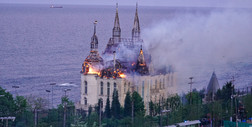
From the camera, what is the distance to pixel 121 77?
31.5 m

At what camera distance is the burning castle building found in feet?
104

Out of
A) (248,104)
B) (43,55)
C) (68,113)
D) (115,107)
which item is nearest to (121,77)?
(115,107)

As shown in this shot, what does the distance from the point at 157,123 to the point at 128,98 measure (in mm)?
3686

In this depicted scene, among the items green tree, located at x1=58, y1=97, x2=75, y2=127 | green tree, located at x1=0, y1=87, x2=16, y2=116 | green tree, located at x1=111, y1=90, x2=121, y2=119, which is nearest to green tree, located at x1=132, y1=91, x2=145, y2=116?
green tree, located at x1=111, y1=90, x2=121, y2=119

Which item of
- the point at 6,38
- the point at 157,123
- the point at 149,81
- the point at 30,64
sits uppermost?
the point at 6,38

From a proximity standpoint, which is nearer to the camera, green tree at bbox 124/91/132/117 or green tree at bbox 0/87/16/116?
green tree at bbox 0/87/16/116

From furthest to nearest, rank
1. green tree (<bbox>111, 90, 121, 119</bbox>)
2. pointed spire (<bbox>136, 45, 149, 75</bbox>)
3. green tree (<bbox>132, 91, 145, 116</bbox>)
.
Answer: pointed spire (<bbox>136, 45, 149, 75</bbox>)
green tree (<bbox>132, 91, 145, 116</bbox>)
green tree (<bbox>111, 90, 121, 119</bbox>)

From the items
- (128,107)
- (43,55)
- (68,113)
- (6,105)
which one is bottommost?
(68,113)

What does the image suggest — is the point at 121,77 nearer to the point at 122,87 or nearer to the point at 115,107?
the point at 122,87

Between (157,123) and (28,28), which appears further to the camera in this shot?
(28,28)

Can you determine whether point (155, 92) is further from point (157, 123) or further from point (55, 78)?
point (55, 78)

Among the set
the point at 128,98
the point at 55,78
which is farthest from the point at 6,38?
the point at 128,98

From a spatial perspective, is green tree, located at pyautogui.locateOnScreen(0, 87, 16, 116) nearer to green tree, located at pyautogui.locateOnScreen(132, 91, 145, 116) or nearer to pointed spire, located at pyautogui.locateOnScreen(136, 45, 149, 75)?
green tree, located at pyautogui.locateOnScreen(132, 91, 145, 116)

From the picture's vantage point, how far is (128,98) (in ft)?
92.7
